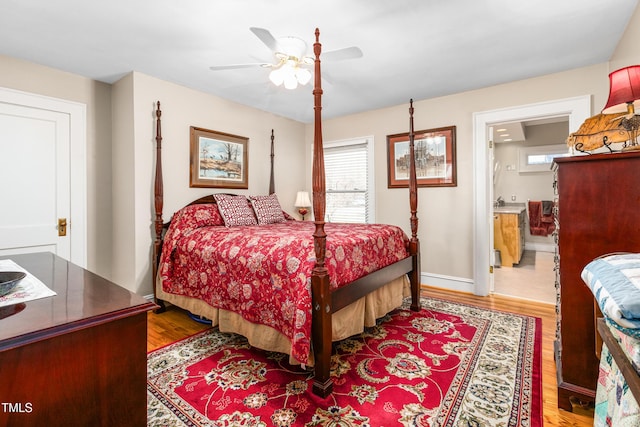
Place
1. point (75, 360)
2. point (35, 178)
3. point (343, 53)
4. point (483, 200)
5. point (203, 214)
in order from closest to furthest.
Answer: point (75, 360), point (343, 53), point (35, 178), point (203, 214), point (483, 200)

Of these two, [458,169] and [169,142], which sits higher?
[169,142]

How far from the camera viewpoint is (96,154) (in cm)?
329

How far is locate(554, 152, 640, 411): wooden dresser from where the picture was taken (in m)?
1.44

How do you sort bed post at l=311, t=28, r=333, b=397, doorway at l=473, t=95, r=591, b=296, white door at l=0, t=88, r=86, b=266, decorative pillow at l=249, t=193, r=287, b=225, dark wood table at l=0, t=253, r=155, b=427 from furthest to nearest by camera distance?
decorative pillow at l=249, t=193, r=287, b=225, doorway at l=473, t=95, r=591, b=296, white door at l=0, t=88, r=86, b=266, bed post at l=311, t=28, r=333, b=397, dark wood table at l=0, t=253, r=155, b=427

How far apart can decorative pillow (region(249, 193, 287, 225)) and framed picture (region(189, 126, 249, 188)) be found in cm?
46

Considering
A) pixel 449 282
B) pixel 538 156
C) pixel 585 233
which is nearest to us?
pixel 585 233

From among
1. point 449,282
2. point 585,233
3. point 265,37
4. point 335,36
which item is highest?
point 335,36

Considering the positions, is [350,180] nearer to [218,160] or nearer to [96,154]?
[218,160]

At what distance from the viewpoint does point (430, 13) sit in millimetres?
2115

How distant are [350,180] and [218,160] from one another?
79.6 inches

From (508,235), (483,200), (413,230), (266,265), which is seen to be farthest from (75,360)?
(508,235)

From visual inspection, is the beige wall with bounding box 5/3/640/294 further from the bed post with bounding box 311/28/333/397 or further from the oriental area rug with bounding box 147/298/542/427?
the bed post with bounding box 311/28/333/397

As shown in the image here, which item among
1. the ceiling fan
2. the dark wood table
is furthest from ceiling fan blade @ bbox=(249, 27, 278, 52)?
the dark wood table

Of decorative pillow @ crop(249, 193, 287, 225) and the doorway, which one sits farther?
decorative pillow @ crop(249, 193, 287, 225)
